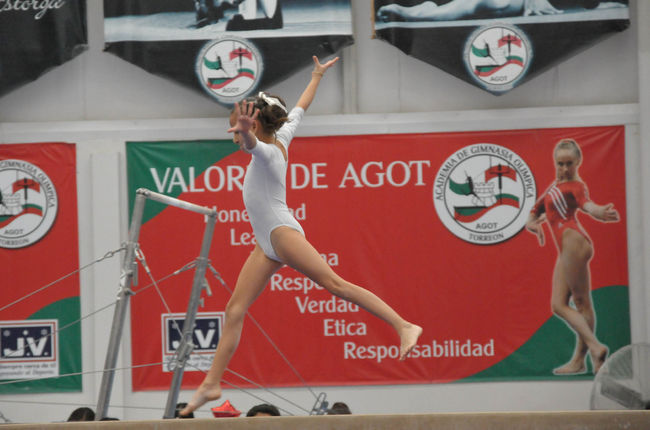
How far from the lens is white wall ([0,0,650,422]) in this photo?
7.75 meters

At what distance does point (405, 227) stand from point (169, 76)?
236 cm

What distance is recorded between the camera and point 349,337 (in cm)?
779

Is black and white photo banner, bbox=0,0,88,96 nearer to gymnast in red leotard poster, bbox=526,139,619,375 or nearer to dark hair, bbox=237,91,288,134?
gymnast in red leotard poster, bbox=526,139,619,375

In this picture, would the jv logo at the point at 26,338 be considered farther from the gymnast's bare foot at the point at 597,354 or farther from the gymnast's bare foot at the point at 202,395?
the gymnast's bare foot at the point at 597,354

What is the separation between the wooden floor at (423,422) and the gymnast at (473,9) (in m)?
4.97

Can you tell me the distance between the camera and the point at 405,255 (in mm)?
7805

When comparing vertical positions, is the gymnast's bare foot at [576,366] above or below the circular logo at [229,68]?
below

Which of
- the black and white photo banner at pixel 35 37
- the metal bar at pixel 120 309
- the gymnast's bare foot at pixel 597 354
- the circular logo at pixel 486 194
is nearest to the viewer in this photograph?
the metal bar at pixel 120 309

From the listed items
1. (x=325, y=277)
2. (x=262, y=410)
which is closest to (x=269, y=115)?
(x=325, y=277)

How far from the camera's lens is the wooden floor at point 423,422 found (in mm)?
3318

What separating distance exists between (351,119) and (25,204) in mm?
2867

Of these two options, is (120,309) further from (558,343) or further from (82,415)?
(558,343)

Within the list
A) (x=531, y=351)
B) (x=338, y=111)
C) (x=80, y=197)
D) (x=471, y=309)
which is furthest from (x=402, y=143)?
(x=80, y=197)

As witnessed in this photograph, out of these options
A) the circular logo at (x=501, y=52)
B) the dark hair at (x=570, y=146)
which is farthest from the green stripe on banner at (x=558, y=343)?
the circular logo at (x=501, y=52)
